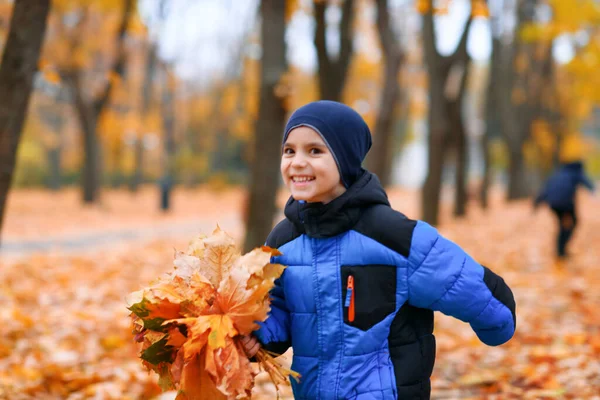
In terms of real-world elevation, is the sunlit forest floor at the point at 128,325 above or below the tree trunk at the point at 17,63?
below

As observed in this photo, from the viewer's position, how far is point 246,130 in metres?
35.4

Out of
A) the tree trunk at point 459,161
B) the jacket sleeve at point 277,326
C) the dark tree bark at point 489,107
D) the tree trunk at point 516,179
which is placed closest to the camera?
the jacket sleeve at point 277,326

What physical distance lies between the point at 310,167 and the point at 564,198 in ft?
27.6

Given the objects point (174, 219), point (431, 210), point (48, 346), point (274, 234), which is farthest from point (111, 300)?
point (174, 219)

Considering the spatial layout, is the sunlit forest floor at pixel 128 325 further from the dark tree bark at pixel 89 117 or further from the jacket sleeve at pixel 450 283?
the dark tree bark at pixel 89 117

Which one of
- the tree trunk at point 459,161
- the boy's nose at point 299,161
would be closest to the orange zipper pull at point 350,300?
the boy's nose at point 299,161

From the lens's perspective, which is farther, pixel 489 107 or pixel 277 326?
pixel 489 107

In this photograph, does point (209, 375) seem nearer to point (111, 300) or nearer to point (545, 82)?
point (111, 300)

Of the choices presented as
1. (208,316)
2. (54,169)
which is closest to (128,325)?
(208,316)

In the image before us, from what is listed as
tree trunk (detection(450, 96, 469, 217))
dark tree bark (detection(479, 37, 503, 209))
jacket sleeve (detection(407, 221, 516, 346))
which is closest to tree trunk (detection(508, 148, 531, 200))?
dark tree bark (detection(479, 37, 503, 209))

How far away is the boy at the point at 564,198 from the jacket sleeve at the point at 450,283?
8.10 metres

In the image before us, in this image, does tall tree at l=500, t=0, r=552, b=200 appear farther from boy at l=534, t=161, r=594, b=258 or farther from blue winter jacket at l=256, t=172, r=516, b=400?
blue winter jacket at l=256, t=172, r=516, b=400

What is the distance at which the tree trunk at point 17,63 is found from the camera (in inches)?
176

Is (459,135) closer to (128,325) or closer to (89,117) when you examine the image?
(89,117)
